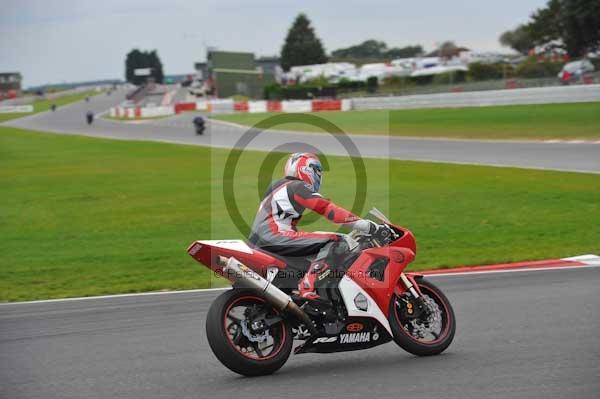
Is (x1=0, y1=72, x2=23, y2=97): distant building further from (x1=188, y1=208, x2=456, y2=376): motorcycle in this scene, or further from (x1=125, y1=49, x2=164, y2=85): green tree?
(x1=188, y1=208, x2=456, y2=376): motorcycle

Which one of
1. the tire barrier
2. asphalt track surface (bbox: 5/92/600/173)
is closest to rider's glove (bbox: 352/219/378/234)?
asphalt track surface (bbox: 5/92/600/173)

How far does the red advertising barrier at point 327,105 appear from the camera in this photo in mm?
55938

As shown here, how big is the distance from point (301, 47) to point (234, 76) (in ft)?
118

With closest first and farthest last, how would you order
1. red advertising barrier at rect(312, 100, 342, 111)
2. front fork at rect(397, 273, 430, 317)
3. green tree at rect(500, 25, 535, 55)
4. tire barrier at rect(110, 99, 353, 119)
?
front fork at rect(397, 273, 430, 317), red advertising barrier at rect(312, 100, 342, 111), tire barrier at rect(110, 99, 353, 119), green tree at rect(500, 25, 535, 55)

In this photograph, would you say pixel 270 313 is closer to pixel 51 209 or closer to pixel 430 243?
pixel 430 243

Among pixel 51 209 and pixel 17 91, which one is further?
pixel 17 91

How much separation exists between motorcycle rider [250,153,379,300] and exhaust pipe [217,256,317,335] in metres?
0.22

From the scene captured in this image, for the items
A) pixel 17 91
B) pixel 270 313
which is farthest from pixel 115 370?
pixel 17 91

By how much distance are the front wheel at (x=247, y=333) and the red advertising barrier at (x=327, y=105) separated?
4967 cm

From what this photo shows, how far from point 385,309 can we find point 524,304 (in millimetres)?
2499

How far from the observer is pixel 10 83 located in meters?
135

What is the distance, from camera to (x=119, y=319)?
29.3ft

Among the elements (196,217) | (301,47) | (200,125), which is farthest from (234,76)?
(196,217)

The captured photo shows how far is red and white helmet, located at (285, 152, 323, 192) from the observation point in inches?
269
